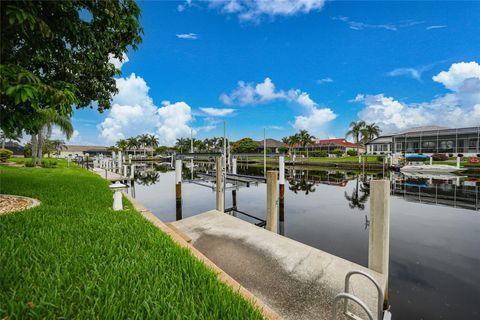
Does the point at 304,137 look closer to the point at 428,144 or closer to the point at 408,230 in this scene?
the point at 428,144

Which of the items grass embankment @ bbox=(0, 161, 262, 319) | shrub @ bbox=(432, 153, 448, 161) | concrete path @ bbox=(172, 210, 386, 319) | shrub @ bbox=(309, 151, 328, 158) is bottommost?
concrete path @ bbox=(172, 210, 386, 319)

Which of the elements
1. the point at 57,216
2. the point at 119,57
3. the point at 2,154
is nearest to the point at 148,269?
the point at 57,216

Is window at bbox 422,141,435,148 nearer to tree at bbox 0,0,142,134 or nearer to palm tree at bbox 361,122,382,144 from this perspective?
palm tree at bbox 361,122,382,144

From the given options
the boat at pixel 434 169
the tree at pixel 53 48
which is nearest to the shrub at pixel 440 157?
the boat at pixel 434 169

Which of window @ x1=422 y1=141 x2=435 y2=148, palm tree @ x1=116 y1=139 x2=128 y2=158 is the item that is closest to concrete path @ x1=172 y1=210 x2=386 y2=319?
window @ x1=422 y1=141 x2=435 y2=148

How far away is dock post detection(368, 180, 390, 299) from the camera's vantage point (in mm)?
4453

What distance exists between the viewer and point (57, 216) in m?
5.14

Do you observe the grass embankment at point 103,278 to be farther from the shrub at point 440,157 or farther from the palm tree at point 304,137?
the palm tree at point 304,137

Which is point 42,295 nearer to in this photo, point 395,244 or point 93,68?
point 93,68

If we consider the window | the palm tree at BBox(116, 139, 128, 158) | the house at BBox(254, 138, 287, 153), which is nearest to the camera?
the window

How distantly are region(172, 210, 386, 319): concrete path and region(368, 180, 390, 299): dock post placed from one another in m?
0.25

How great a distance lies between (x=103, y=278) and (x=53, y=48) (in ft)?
15.2

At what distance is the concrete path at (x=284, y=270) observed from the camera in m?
3.77

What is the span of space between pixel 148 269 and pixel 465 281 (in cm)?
778
